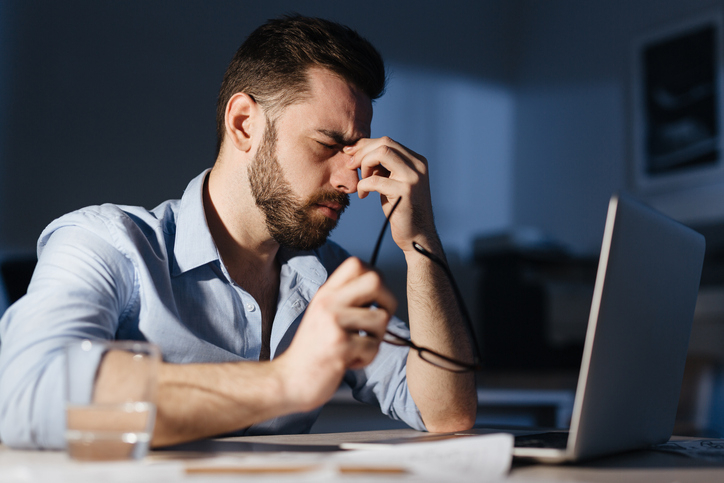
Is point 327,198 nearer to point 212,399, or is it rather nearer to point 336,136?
point 336,136

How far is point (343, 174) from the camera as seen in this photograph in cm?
124

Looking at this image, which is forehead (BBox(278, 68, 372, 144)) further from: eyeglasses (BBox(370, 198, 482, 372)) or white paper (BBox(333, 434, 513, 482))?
white paper (BBox(333, 434, 513, 482))

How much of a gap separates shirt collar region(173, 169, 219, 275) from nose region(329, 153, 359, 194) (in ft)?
0.87

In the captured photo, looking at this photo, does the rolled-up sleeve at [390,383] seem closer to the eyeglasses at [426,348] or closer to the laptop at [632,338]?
the eyeglasses at [426,348]

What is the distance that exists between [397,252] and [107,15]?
1.71 metres

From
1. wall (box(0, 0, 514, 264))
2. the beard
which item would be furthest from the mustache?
wall (box(0, 0, 514, 264))

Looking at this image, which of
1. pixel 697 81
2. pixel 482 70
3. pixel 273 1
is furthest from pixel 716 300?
pixel 273 1

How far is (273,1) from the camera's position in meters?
2.97

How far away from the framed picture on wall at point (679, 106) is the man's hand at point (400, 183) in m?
2.28

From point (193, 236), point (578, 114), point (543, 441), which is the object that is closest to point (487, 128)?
point (578, 114)

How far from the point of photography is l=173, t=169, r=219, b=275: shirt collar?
1079mm

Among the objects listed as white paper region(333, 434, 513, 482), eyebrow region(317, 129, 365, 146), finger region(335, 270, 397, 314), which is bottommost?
white paper region(333, 434, 513, 482)

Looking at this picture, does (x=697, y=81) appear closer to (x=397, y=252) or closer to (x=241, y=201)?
(x=397, y=252)

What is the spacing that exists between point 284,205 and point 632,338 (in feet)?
2.44
